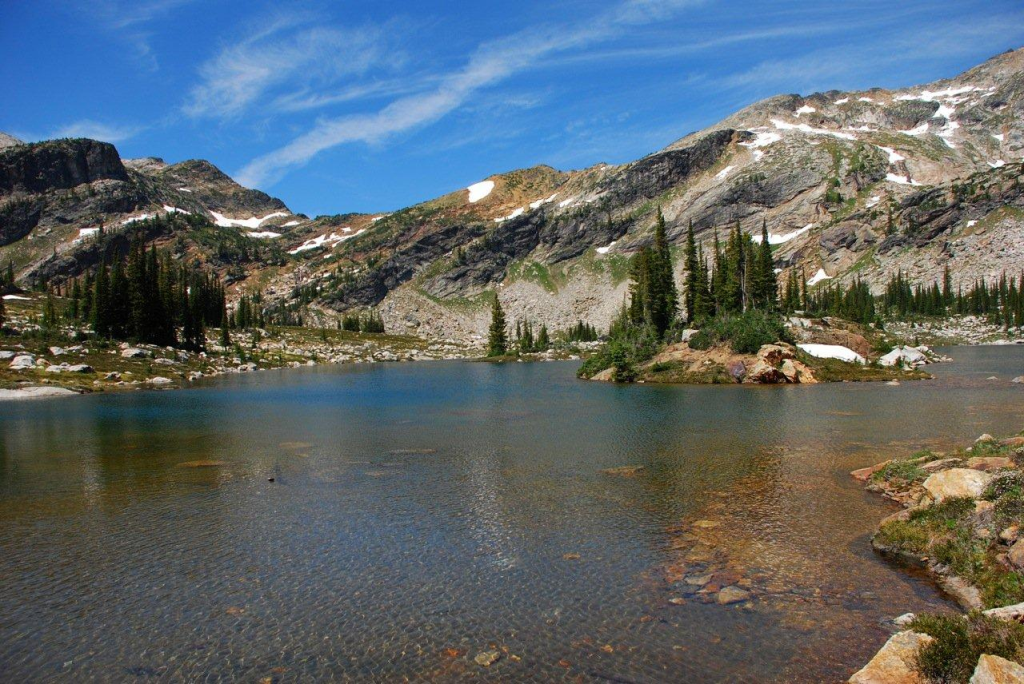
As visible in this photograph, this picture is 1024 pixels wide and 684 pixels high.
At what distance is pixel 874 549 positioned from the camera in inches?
557

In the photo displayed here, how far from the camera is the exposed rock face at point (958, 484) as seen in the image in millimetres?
14588

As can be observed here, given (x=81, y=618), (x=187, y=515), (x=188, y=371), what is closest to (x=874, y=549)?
(x=81, y=618)

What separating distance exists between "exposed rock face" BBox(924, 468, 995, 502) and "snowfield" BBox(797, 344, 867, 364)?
49.8 meters

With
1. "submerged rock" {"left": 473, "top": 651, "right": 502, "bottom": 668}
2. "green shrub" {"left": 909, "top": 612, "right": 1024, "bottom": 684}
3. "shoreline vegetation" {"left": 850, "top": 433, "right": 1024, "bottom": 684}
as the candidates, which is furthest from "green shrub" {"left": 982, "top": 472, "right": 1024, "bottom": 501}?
"submerged rock" {"left": 473, "top": 651, "right": 502, "bottom": 668}

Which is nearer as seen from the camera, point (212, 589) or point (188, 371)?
point (212, 589)

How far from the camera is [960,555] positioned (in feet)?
41.4

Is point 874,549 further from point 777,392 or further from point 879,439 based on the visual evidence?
point 777,392

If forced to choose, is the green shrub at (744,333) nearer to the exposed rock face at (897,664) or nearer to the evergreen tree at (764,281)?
the evergreen tree at (764,281)

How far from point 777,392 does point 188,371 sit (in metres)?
65.5

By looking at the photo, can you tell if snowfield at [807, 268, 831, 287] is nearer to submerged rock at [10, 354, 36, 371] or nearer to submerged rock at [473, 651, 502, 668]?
submerged rock at [10, 354, 36, 371]

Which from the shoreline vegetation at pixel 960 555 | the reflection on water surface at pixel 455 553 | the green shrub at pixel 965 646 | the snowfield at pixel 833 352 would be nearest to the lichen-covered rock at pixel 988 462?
the shoreline vegetation at pixel 960 555

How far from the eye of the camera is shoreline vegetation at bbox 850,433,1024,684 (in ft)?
26.8

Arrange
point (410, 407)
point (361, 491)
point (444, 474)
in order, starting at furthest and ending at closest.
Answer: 1. point (410, 407)
2. point (444, 474)
3. point (361, 491)

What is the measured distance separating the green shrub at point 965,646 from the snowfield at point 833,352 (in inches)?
2294
